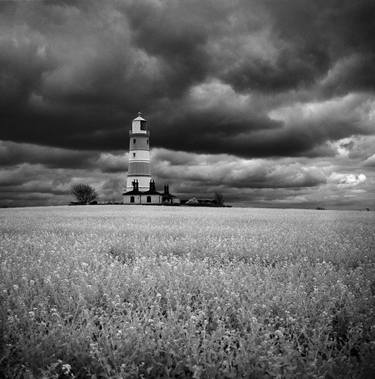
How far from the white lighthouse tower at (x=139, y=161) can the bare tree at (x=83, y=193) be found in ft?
39.7

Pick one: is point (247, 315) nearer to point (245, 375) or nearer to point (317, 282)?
point (245, 375)

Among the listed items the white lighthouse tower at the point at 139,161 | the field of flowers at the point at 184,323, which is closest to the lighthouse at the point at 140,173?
the white lighthouse tower at the point at 139,161

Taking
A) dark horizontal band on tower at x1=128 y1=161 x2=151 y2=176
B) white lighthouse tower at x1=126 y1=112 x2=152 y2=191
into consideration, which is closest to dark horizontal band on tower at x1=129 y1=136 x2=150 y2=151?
white lighthouse tower at x1=126 y1=112 x2=152 y2=191

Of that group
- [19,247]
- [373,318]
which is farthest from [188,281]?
[19,247]

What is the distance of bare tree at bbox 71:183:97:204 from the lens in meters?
79.8

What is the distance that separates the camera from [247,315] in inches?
158

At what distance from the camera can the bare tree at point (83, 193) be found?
7975cm

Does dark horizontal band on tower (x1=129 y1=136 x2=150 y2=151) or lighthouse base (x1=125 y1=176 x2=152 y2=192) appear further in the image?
dark horizontal band on tower (x1=129 y1=136 x2=150 y2=151)

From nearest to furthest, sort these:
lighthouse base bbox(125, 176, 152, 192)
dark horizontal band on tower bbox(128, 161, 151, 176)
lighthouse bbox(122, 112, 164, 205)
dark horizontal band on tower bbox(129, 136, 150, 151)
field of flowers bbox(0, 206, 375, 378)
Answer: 1. field of flowers bbox(0, 206, 375, 378)
2. lighthouse bbox(122, 112, 164, 205)
3. lighthouse base bbox(125, 176, 152, 192)
4. dark horizontal band on tower bbox(128, 161, 151, 176)
5. dark horizontal band on tower bbox(129, 136, 150, 151)

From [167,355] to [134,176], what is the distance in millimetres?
70668

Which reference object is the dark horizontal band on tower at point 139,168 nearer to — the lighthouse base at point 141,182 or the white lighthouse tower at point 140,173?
the white lighthouse tower at point 140,173

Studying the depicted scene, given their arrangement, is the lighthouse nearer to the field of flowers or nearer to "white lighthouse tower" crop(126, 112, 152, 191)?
"white lighthouse tower" crop(126, 112, 152, 191)

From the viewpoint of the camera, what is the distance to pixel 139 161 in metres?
73.0

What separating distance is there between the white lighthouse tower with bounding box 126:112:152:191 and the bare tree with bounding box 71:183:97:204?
12.1 m
